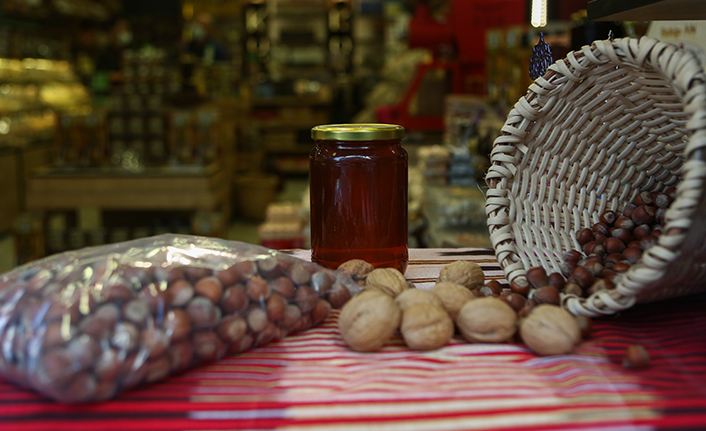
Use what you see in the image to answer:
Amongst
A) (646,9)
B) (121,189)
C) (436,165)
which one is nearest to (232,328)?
(646,9)

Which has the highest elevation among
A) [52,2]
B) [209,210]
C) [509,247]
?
[52,2]

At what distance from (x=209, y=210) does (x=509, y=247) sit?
2.89m

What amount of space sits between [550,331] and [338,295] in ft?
0.87

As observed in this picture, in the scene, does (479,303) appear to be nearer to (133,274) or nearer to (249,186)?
(133,274)

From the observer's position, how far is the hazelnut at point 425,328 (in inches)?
25.6

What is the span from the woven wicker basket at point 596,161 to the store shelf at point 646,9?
12 centimetres

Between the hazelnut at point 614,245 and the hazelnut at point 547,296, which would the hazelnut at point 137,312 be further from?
the hazelnut at point 614,245

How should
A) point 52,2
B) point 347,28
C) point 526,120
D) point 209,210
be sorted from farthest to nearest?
point 347,28 → point 52,2 → point 209,210 → point 526,120

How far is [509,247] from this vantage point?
2.64 ft

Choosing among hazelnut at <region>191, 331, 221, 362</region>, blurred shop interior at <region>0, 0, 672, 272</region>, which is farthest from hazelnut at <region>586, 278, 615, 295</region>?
blurred shop interior at <region>0, 0, 672, 272</region>

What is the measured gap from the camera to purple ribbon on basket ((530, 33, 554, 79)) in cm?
89

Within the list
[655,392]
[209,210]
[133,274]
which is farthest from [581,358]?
[209,210]

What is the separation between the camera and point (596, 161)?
87 centimetres

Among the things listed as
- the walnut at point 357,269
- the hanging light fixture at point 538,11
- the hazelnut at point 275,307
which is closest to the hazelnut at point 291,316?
the hazelnut at point 275,307
